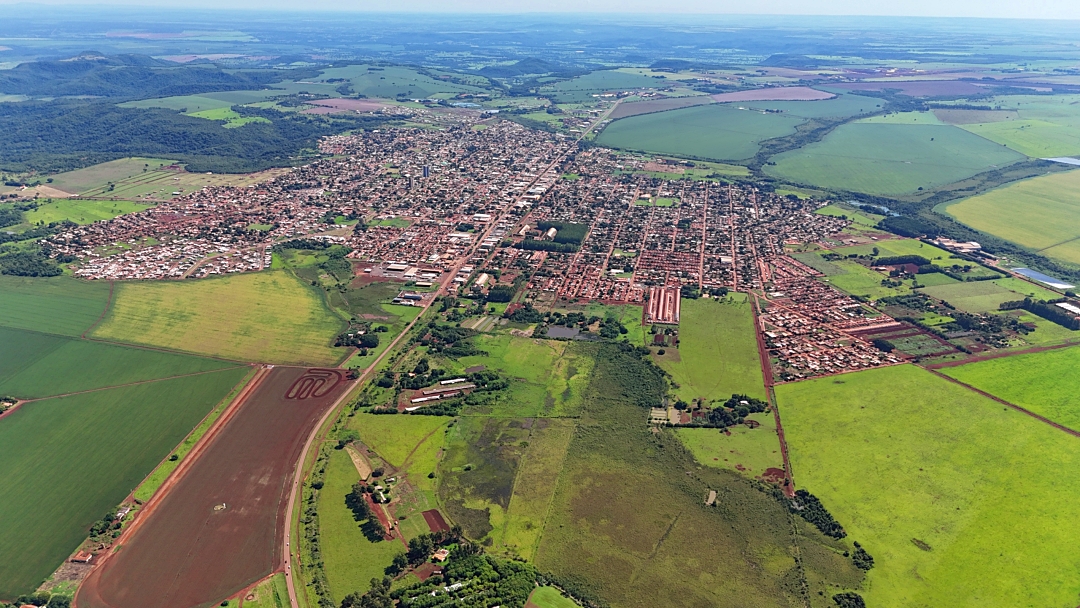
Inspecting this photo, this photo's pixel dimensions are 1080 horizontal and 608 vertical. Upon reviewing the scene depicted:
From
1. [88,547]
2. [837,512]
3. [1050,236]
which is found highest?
[1050,236]

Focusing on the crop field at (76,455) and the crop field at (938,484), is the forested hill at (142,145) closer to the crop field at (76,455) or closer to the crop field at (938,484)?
the crop field at (76,455)

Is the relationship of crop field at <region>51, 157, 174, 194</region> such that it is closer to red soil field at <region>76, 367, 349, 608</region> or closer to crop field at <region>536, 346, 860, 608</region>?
red soil field at <region>76, 367, 349, 608</region>

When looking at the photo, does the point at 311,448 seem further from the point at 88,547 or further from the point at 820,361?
the point at 820,361

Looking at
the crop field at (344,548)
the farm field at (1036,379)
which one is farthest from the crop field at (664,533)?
the farm field at (1036,379)

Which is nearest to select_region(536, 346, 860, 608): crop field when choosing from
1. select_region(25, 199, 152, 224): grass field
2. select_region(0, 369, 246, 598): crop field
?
select_region(0, 369, 246, 598): crop field

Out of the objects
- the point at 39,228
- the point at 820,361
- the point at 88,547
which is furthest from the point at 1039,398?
the point at 39,228

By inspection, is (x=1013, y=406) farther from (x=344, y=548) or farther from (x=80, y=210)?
(x=80, y=210)
